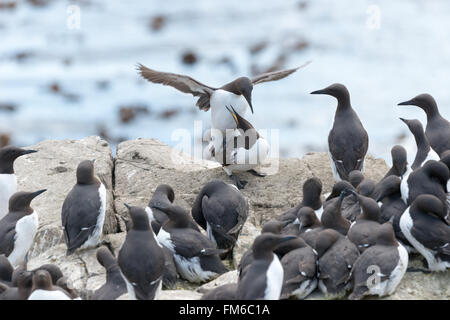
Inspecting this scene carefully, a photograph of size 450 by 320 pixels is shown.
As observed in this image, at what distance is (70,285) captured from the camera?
25.2 ft

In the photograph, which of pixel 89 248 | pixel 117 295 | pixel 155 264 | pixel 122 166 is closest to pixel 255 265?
pixel 155 264

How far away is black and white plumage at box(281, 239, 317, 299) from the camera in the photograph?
6875 millimetres

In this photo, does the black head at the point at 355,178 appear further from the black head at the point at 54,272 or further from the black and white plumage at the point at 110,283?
the black head at the point at 54,272

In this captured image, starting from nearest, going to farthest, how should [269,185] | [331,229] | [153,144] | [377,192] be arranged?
1. [331,229]
2. [377,192]
3. [269,185]
4. [153,144]

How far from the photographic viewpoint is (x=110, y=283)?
291 inches

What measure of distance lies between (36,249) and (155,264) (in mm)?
2481

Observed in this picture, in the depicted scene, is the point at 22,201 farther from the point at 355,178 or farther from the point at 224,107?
the point at 355,178

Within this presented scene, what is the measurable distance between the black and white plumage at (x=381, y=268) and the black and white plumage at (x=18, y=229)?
11.9 ft

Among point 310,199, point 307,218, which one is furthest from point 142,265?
point 310,199

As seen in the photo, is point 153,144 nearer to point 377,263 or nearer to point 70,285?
point 70,285

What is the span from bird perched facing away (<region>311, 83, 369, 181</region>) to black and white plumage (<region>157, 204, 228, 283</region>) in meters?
2.46

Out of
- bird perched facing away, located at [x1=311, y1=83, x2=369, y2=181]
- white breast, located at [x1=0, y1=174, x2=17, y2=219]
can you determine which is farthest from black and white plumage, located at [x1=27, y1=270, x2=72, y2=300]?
bird perched facing away, located at [x1=311, y1=83, x2=369, y2=181]

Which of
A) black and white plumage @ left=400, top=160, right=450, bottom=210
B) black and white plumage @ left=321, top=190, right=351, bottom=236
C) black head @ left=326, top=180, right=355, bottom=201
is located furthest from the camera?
black head @ left=326, top=180, right=355, bottom=201

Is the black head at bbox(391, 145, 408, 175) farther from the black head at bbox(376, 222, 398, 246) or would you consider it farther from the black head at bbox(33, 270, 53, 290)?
the black head at bbox(33, 270, 53, 290)
